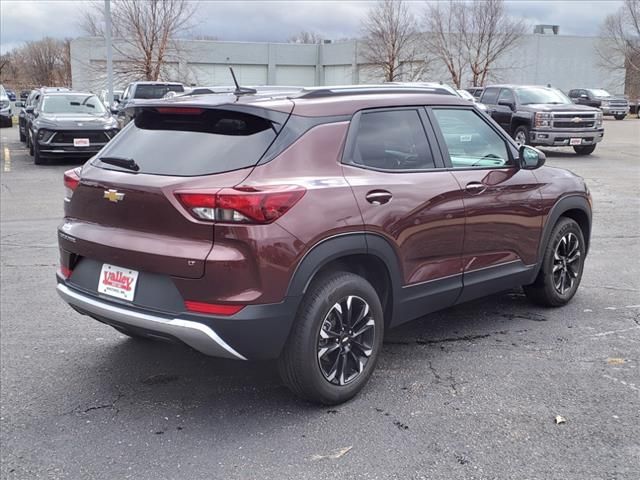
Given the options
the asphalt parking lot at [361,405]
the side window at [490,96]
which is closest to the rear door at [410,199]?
the asphalt parking lot at [361,405]

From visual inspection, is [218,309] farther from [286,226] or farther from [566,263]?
[566,263]

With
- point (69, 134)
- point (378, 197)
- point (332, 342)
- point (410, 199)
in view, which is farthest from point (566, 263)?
point (69, 134)

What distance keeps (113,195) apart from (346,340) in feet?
5.00

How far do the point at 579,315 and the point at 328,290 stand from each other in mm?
2715

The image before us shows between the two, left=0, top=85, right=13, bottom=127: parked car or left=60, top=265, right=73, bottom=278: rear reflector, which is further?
left=0, top=85, right=13, bottom=127: parked car

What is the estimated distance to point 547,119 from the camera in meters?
18.0

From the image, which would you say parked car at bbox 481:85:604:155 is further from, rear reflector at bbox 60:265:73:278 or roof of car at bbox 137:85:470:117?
rear reflector at bbox 60:265:73:278

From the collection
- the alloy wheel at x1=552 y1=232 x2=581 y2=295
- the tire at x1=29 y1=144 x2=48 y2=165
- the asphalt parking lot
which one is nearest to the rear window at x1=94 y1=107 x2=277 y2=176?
the asphalt parking lot

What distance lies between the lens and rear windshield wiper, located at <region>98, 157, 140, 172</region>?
148 inches

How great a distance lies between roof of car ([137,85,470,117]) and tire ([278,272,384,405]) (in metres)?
0.95

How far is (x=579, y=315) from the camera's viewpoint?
539cm

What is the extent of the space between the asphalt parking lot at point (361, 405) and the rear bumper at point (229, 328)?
0.48m

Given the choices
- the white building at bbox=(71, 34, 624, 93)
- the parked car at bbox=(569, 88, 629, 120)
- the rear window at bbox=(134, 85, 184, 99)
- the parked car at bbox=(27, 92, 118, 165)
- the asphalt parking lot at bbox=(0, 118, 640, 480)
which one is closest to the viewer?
the asphalt parking lot at bbox=(0, 118, 640, 480)

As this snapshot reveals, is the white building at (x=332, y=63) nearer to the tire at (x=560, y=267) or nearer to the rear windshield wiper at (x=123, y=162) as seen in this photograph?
the tire at (x=560, y=267)
